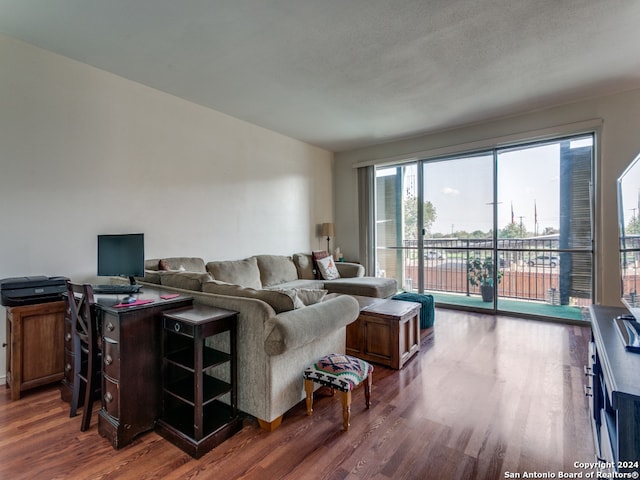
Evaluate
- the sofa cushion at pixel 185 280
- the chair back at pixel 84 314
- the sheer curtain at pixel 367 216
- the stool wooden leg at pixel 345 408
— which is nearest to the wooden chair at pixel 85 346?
the chair back at pixel 84 314

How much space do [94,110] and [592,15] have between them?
4194 mm

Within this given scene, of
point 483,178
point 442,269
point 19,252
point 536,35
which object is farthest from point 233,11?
Result: point 442,269

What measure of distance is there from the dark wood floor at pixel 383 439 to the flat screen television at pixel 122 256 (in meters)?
0.99

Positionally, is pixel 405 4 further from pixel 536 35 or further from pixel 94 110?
pixel 94 110

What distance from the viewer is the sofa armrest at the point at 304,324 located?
1.76 metres

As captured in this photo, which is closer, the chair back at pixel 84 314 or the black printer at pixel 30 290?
the chair back at pixel 84 314

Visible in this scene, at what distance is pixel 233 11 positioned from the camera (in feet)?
7.22

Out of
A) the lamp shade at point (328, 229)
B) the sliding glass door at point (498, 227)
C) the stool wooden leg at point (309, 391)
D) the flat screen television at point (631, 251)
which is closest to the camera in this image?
the flat screen television at point (631, 251)

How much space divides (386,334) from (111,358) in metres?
2.09

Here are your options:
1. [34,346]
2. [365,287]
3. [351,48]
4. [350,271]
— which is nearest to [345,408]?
[34,346]

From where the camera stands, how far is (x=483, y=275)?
474 cm

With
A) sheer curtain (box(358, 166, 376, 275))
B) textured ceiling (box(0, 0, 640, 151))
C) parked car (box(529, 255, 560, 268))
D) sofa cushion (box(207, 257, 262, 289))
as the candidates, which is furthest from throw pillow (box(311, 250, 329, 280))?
parked car (box(529, 255, 560, 268))

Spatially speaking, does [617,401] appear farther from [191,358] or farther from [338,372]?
[191,358]

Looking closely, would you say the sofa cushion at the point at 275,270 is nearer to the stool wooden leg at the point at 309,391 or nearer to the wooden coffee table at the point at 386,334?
the wooden coffee table at the point at 386,334
